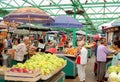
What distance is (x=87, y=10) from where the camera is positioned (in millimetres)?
33125

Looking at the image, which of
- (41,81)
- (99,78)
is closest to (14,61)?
(99,78)

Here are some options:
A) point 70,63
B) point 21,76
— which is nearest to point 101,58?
point 70,63

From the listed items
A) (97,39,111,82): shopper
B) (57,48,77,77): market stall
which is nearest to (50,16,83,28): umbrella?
(57,48,77,77): market stall

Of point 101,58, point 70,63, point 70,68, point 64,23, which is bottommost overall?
point 70,68

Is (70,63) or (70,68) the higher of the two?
(70,63)

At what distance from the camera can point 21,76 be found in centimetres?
614

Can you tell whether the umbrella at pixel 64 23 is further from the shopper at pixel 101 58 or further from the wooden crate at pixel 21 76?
the wooden crate at pixel 21 76

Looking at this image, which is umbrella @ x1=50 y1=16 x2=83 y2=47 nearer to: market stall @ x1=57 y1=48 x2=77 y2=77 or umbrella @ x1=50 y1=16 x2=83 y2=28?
umbrella @ x1=50 y1=16 x2=83 y2=28

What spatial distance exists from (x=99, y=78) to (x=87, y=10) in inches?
860

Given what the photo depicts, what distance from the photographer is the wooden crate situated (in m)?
6.05

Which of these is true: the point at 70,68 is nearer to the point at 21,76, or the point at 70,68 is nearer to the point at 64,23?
the point at 64,23

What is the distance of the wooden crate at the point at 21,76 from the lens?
605 centimetres

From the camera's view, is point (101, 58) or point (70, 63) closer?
point (101, 58)

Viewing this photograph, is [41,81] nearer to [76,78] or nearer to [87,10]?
[76,78]
